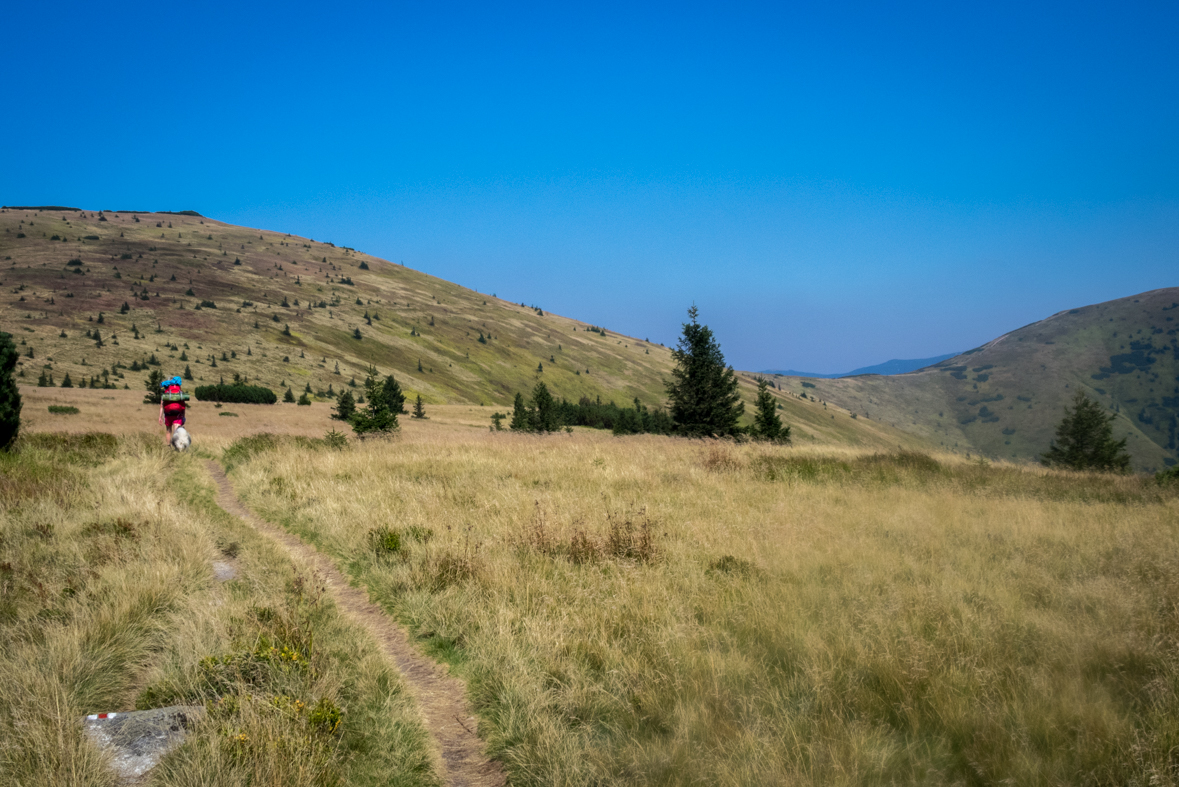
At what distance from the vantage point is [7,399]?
13.7 meters

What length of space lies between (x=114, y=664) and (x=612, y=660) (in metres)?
4.07

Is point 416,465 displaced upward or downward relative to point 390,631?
upward

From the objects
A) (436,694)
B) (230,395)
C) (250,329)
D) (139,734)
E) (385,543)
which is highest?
(250,329)

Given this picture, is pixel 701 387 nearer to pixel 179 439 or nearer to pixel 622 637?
pixel 179 439

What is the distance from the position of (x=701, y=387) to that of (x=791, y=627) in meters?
29.3

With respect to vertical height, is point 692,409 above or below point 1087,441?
above

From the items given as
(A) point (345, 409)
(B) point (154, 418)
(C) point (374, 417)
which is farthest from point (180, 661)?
(A) point (345, 409)

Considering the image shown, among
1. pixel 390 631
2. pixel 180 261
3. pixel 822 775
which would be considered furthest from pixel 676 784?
pixel 180 261

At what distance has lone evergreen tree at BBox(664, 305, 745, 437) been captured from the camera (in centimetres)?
3344

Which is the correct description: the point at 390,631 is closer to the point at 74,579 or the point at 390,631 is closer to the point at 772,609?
the point at 74,579

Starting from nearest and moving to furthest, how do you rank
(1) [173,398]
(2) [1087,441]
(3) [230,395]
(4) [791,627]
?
(4) [791,627]
(1) [173,398]
(2) [1087,441]
(3) [230,395]

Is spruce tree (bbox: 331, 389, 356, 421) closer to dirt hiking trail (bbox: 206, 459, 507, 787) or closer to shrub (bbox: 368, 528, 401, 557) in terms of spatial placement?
shrub (bbox: 368, 528, 401, 557)

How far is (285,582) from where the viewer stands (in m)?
6.53

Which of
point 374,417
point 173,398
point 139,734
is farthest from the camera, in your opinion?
point 374,417
